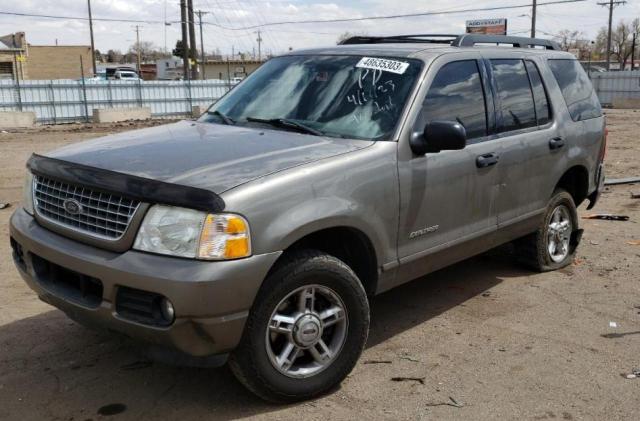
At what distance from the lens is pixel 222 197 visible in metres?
3.01

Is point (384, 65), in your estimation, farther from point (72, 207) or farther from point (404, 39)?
point (72, 207)

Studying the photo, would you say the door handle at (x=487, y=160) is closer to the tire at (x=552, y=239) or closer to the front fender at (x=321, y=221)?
the front fender at (x=321, y=221)

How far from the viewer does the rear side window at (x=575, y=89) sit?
18.5ft

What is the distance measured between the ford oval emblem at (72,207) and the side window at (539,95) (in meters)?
3.58

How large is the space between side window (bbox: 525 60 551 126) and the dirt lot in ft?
4.65

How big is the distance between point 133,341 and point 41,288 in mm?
649

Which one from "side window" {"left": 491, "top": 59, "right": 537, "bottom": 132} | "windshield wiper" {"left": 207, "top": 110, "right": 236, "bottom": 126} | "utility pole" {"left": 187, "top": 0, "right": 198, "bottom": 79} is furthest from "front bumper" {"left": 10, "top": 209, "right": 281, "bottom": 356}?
"utility pole" {"left": 187, "top": 0, "right": 198, "bottom": 79}

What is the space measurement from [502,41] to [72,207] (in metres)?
3.64

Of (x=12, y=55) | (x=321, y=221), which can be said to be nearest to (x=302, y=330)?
(x=321, y=221)

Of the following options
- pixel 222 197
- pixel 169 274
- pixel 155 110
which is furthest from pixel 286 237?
pixel 155 110

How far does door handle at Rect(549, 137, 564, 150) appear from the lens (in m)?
5.27

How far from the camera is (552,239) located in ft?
19.3

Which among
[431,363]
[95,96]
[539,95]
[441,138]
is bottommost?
[431,363]

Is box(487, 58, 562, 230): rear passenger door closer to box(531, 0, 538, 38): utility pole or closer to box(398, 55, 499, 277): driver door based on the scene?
box(398, 55, 499, 277): driver door
